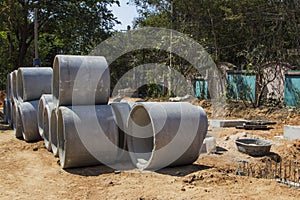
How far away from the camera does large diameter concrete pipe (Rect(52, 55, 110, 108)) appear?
657 cm

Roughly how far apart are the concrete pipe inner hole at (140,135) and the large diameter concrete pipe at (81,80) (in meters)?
0.84

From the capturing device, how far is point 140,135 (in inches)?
280

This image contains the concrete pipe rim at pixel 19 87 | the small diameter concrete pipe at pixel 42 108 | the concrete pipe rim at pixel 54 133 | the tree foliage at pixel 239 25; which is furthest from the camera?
the tree foliage at pixel 239 25

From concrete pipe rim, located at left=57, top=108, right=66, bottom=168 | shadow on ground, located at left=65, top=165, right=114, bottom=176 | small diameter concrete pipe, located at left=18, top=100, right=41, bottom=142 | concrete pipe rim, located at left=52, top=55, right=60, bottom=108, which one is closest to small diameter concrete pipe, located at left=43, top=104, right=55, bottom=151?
concrete pipe rim, located at left=52, top=55, right=60, bottom=108

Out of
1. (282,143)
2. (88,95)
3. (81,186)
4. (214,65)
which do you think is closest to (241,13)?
(214,65)

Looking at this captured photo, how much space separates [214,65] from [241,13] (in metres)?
3.05

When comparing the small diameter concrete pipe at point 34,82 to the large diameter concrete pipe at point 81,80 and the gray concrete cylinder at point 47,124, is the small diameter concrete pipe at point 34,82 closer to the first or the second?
the gray concrete cylinder at point 47,124

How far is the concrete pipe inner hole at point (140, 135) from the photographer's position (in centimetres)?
680

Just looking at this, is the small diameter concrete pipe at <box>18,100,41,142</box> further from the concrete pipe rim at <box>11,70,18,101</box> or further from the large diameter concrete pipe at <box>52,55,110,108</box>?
the large diameter concrete pipe at <box>52,55,110,108</box>

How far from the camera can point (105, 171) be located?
6.32 m

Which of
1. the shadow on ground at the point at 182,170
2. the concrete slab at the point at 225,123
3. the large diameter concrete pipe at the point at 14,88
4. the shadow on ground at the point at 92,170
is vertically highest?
the large diameter concrete pipe at the point at 14,88

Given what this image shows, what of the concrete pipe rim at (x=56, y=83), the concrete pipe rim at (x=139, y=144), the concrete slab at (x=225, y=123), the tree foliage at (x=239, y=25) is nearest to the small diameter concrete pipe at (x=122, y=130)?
the concrete pipe rim at (x=139, y=144)

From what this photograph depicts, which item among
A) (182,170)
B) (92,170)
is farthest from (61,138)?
(182,170)

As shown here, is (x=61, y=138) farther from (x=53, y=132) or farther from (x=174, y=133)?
(x=174, y=133)
